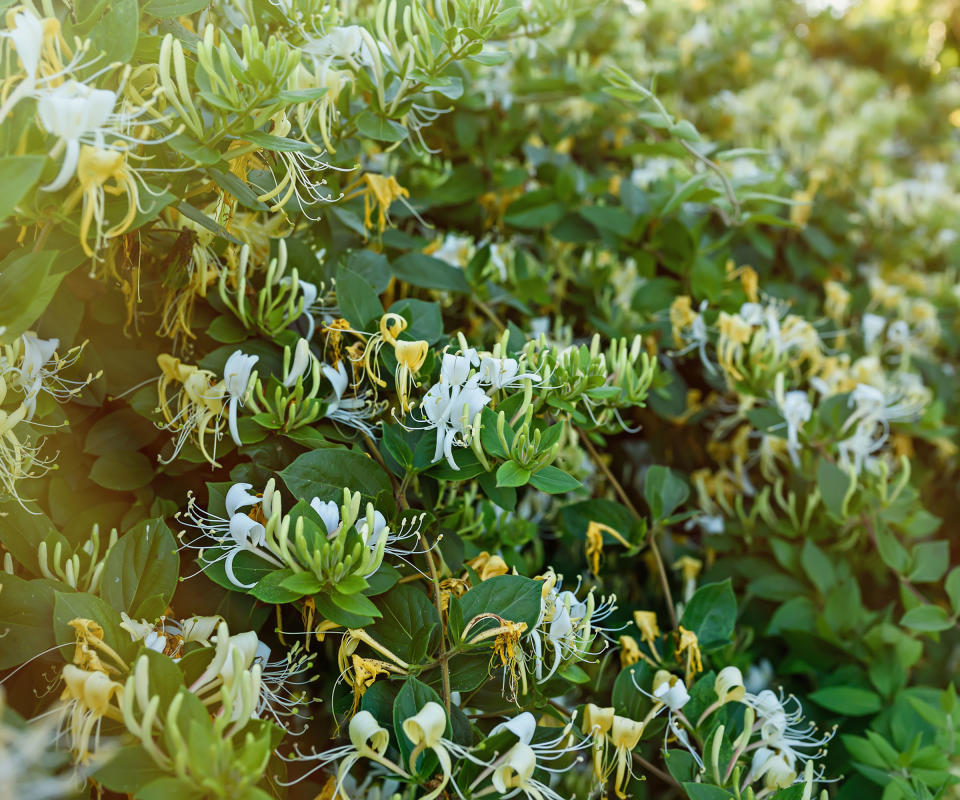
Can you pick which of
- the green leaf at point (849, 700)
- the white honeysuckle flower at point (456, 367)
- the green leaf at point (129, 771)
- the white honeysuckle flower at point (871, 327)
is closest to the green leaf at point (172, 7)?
the white honeysuckle flower at point (456, 367)

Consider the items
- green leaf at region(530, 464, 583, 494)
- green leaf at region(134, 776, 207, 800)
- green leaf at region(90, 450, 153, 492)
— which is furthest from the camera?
green leaf at region(90, 450, 153, 492)

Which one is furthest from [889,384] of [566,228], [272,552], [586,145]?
[272,552]

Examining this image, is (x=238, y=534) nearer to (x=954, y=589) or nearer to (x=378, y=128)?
(x=378, y=128)

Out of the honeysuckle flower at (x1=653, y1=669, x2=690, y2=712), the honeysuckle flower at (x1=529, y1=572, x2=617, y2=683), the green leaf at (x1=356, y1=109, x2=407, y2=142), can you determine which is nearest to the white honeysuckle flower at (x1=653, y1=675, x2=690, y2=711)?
the honeysuckle flower at (x1=653, y1=669, x2=690, y2=712)

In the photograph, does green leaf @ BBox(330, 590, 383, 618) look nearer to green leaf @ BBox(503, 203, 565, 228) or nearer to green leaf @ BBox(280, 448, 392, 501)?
green leaf @ BBox(280, 448, 392, 501)

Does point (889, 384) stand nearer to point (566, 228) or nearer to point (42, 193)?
point (566, 228)

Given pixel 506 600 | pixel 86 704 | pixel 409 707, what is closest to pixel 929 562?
pixel 506 600
